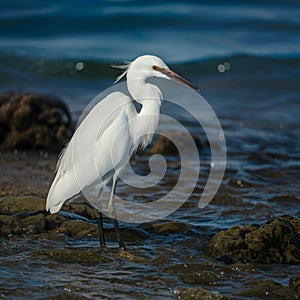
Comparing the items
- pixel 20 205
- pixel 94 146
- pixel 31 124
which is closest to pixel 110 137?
pixel 94 146

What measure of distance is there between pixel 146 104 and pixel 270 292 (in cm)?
174

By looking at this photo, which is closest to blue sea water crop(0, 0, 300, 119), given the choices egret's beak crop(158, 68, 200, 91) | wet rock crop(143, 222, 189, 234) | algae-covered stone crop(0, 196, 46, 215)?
algae-covered stone crop(0, 196, 46, 215)

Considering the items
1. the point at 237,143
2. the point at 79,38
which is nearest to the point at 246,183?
the point at 237,143

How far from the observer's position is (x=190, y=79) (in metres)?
14.0

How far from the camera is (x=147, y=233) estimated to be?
5.42m

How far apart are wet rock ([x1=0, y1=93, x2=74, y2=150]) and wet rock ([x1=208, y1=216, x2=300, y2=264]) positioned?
149 inches

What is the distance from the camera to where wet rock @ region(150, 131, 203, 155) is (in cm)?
814

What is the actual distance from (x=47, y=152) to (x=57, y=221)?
2.77 m

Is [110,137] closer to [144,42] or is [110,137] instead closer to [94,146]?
[94,146]

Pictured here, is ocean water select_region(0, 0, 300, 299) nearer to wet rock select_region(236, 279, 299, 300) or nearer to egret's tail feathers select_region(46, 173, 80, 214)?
wet rock select_region(236, 279, 299, 300)

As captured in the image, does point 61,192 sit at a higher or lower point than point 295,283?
higher

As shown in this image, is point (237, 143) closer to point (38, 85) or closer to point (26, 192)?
point (26, 192)

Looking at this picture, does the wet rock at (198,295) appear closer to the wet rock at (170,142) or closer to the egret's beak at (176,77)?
the egret's beak at (176,77)

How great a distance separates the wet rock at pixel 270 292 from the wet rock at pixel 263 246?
1.52 ft
